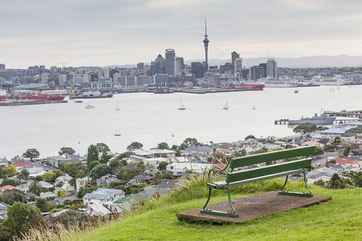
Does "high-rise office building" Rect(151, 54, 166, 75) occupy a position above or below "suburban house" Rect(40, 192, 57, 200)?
above

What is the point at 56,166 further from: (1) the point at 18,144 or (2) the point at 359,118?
(2) the point at 359,118

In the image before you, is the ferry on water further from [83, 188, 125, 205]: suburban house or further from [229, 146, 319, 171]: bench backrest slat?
[229, 146, 319, 171]: bench backrest slat

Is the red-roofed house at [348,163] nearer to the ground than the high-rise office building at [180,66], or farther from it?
nearer to the ground

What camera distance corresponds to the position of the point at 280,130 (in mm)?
42500

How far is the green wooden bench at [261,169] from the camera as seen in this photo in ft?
13.5

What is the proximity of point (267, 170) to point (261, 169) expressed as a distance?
8 centimetres

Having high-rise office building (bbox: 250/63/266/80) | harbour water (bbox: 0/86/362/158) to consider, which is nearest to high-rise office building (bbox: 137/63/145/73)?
high-rise office building (bbox: 250/63/266/80)

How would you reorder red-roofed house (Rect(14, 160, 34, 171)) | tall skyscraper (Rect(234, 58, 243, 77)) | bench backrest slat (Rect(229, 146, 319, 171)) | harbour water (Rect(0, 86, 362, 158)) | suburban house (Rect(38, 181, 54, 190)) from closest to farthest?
bench backrest slat (Rect(229, 146, 319, 171))
suburban house (Rect(38, 181, 54, 190))
red-roofed house (Rect(14, 160, 34, 171))
harbour water (Rect(0, 86, 362, 158))
tall skyscraper (Rect(234, 58, 243, 77))

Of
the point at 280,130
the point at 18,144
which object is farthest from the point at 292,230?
the point at 280,130

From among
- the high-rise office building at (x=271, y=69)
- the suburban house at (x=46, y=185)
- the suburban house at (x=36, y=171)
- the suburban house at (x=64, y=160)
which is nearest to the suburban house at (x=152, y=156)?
the suburban house at (x=64, y=160)

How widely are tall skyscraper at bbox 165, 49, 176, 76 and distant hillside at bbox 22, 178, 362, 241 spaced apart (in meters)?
100

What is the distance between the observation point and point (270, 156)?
4465mm

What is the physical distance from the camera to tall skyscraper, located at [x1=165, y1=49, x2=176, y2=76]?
4158 inches

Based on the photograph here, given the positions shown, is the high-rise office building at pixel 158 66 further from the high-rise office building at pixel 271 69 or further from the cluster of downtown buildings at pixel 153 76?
the high-rise office building at pixel 271 69
